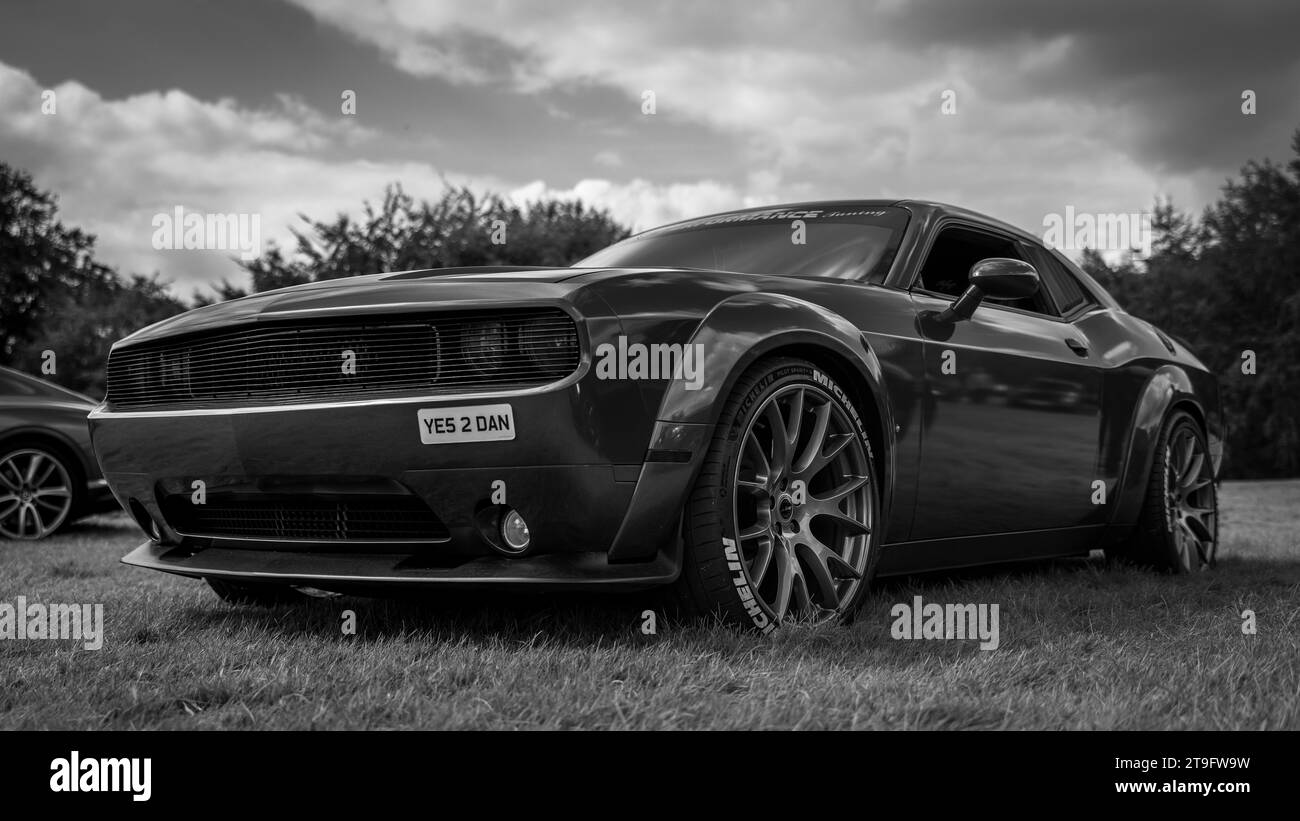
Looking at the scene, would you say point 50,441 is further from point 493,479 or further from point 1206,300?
point 1206,300

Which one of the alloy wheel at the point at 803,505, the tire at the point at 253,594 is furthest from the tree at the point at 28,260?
the alloy wheel at the point at 803,505

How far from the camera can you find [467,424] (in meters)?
3.21

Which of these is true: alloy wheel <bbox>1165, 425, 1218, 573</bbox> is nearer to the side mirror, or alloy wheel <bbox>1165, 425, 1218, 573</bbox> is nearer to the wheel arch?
the side mirror

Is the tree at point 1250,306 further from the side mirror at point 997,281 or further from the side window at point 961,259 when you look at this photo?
the side mirror at point 997,281

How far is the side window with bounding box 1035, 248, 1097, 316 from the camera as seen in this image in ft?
17.9

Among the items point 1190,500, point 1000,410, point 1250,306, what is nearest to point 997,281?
point 1000,410

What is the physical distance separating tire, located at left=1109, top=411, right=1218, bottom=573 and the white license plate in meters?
3.50

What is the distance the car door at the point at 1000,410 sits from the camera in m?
4.30

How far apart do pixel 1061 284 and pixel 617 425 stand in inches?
120

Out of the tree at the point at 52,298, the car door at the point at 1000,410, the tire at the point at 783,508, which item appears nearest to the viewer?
the tire at the point at 783,508

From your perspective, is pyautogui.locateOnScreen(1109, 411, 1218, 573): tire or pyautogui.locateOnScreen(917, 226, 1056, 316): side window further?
pyautogui.locateOnScreen(1109, 411, 1218, 573): tire

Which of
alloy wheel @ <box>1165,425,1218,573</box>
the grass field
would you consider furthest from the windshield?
alloy wheel @ <box>1165,425,1218,573</box>

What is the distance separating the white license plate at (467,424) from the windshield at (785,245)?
1.44 metres
